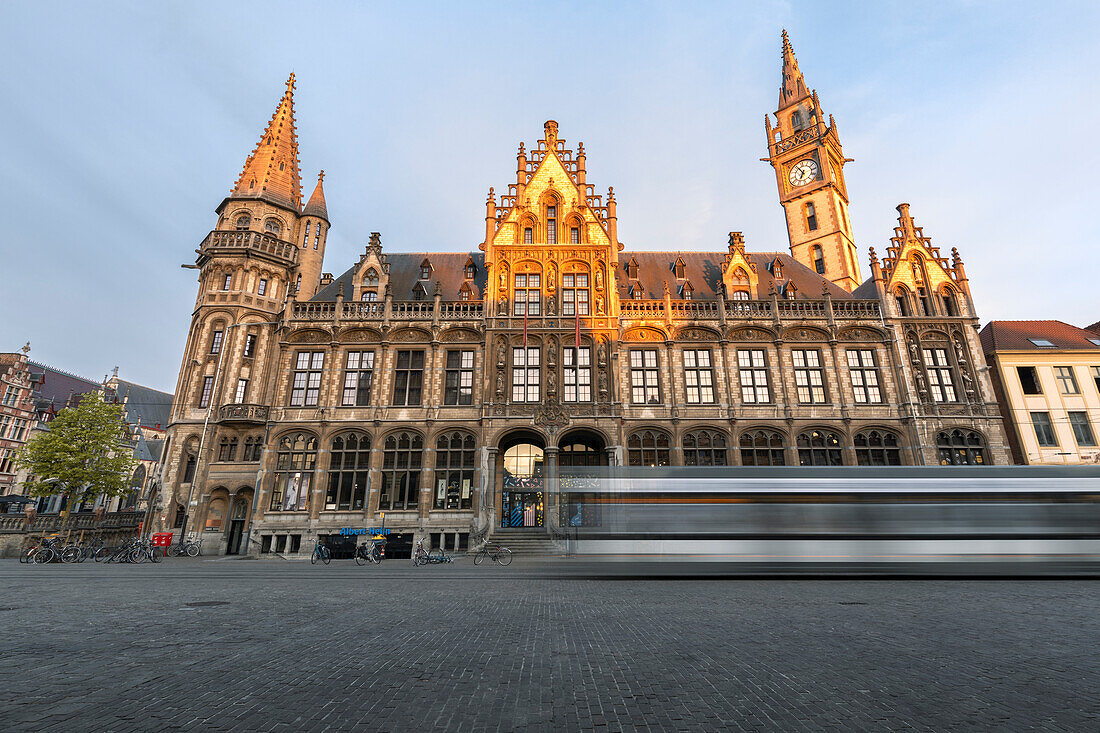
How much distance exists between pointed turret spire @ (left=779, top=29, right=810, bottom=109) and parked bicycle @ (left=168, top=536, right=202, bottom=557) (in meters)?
58.3

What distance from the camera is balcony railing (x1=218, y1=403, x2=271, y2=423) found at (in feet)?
87.4

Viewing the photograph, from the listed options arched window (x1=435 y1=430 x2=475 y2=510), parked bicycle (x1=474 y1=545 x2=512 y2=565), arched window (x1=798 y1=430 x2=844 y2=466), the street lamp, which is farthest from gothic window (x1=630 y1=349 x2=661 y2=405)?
the street lamp

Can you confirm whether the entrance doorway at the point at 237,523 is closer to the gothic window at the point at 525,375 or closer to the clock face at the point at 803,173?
the gothic window at the point at 525,375

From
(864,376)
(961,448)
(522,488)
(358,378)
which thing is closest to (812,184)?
(864,376)

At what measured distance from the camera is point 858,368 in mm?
28562

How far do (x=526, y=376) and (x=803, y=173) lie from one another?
3371 centimetres

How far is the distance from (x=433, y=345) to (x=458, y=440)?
576 cm

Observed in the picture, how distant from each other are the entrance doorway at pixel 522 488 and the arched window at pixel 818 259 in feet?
93.3

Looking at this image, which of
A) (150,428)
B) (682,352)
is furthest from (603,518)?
(150,428)

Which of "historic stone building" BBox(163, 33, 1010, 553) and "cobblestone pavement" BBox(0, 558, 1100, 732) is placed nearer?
"cobblestone pavement" BBox(0, 558, 1100, 732)

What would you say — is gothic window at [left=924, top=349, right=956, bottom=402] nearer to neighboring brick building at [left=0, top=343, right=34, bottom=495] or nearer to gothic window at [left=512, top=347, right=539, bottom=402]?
gothic window at [left=512, top=347, right=539, bottom=402]

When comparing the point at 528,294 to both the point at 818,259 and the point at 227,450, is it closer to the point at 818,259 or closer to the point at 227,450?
the point at 227,450

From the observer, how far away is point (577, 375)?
27562mm

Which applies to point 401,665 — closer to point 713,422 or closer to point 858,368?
point 713,422
